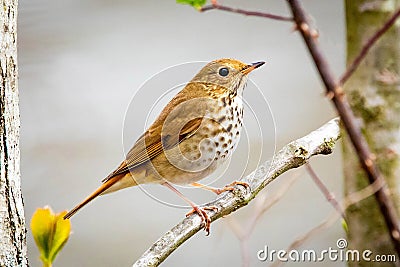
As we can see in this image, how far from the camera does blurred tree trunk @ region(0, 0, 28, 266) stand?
715mm

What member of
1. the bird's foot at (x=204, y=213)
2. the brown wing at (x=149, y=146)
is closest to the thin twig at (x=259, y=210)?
the bird's foot at (x=204, y=213)

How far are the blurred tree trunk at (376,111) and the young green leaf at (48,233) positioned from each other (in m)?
0.42

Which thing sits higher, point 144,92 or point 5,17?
point 5,17

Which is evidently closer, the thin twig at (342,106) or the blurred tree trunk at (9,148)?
the thin twig at (342,106)

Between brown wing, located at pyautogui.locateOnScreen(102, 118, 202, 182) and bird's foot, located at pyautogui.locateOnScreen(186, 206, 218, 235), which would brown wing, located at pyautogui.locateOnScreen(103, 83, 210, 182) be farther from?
bird's foot, located at pyautogui.locateOnScreen(186, 206, 218, 235)

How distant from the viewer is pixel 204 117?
0.85 meters

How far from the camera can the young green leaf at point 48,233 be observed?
0.71m

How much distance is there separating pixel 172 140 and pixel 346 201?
507 millimetres

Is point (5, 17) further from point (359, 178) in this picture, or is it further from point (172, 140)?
point (359, 178)

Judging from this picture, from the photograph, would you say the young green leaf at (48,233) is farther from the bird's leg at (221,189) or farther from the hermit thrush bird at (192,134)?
the bird's leg at (221,189)

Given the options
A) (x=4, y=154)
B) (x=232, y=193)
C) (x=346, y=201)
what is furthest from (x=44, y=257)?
(x=346, y=201)

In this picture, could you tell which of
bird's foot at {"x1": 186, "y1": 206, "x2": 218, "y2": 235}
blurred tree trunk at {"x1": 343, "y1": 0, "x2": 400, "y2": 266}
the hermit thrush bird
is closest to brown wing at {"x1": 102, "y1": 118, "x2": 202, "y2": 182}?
the hermit thrush bird

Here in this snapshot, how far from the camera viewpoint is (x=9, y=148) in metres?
0.72

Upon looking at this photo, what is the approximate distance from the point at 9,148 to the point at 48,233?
0.35ft
